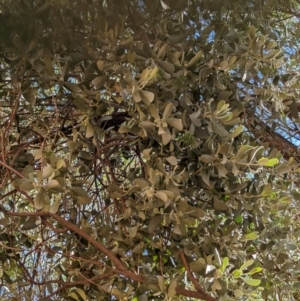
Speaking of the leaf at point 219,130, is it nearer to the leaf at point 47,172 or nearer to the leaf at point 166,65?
the leaf at point 166,65

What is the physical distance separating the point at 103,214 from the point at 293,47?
430mm

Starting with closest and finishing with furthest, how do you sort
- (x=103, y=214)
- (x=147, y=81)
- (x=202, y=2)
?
1. (x=147, y=81)
2. (x=202, y=2)
3. (x=103, y=214)

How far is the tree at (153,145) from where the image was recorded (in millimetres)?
571

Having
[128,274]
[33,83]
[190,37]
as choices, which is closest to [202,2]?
[190,37]

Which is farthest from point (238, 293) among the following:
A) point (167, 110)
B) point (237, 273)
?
point (167, 110)

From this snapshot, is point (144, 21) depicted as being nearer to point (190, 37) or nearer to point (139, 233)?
point (190, 37)

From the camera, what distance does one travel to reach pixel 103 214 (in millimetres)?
743

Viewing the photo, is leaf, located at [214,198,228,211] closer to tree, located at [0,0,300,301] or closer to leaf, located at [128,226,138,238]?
tree, located at [0,0,300,301]

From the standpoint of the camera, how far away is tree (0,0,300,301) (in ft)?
1.87

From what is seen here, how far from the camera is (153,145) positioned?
64cm

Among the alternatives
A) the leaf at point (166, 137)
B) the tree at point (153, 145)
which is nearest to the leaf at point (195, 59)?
the tree at point (153, 145)

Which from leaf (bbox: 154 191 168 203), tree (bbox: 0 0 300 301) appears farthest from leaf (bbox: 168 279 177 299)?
leaf (bbox: 154 191 168 203)

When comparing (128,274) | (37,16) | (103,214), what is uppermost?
(37,16)

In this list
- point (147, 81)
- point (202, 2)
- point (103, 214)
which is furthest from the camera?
point (103, 214)
